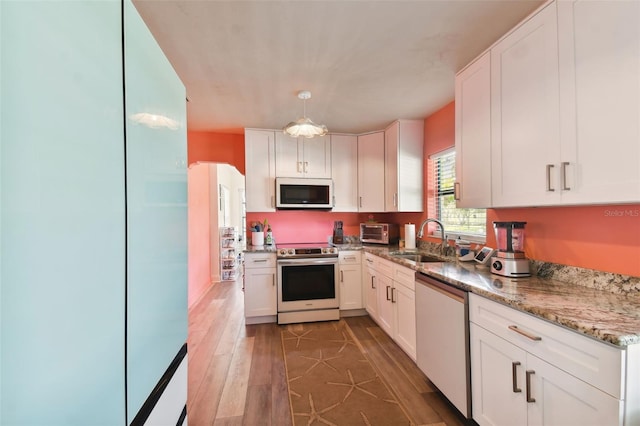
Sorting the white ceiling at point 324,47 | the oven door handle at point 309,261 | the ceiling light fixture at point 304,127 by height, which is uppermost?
the white ceiling at point 324,47

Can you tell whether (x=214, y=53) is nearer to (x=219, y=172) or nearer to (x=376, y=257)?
(x=376, y=257)

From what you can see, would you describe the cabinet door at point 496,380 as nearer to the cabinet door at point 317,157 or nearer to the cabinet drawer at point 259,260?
the cabinet drawer at point 259,260

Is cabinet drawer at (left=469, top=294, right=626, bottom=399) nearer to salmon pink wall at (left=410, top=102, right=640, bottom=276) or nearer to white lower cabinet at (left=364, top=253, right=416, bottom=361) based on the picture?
salmon pink wall at (left=410, top=102, right=640, bottom=276)

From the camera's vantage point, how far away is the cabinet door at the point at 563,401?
96 cm

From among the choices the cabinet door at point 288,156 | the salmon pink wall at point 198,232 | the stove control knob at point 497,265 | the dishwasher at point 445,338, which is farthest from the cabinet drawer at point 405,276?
the salmon pink wall at point 198,232

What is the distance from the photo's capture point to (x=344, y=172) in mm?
3871

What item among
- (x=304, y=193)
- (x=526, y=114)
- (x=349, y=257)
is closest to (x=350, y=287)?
(x=349, y=257)

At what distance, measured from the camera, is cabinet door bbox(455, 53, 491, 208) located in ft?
6.07

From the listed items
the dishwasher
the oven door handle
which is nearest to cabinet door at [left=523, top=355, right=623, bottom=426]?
the dishwasher

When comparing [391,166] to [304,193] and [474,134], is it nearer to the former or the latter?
[304,193]

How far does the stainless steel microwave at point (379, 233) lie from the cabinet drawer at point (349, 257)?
41 cm

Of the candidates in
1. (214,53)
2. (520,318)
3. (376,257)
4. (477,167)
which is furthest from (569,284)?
(214,53)

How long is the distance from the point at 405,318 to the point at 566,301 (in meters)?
1.37

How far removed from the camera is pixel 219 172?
17.9 ft
